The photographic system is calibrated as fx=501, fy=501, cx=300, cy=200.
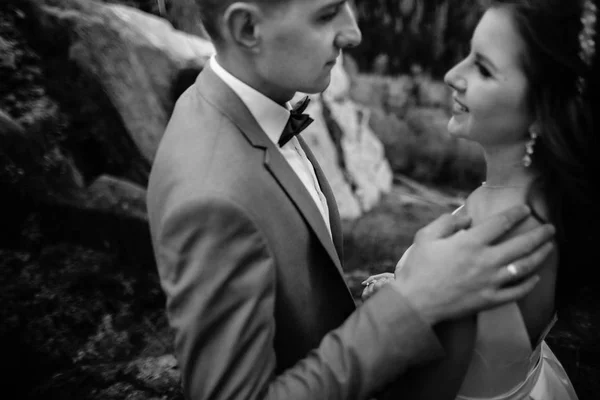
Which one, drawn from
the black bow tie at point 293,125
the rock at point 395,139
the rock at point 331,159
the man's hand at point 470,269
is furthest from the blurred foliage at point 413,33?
the man's hand at point 470,269

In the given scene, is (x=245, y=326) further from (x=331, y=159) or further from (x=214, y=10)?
(x=331, y=159)

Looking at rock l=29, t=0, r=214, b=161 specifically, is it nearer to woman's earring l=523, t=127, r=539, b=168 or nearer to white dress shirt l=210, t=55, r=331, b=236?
white dress shirt l=210, t=55, r=331, b=236

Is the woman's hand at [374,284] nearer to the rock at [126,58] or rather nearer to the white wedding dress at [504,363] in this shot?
the white wedding dress at [504,363]

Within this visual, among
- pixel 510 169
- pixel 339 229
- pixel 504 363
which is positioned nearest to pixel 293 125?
pixel 339 229

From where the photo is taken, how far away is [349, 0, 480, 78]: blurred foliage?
714 cm

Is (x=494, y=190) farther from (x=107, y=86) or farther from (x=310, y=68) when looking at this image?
(x=107, y=86)

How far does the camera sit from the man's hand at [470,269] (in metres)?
1.04

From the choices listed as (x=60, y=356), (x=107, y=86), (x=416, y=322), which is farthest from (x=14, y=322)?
(x=416, y=322)

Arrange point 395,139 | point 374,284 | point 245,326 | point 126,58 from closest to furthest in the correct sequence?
point 245,326, point 374,284, point 126,58, point 395,139

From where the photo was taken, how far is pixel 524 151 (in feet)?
3.84

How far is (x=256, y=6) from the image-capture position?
105 centimetres

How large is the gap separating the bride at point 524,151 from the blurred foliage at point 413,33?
21.4 feet

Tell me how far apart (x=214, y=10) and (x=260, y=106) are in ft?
0.77

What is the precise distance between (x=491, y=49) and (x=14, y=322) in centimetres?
303
